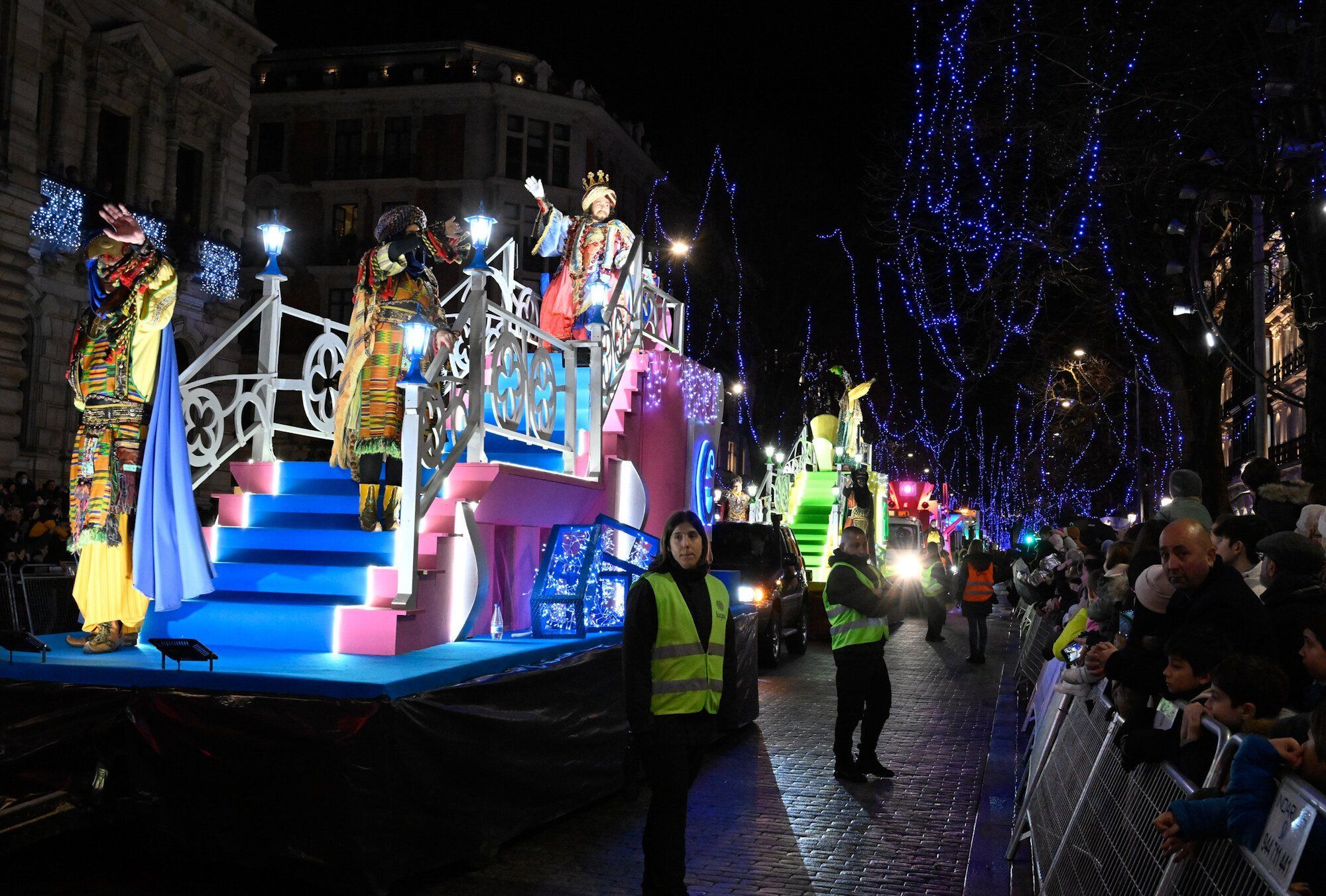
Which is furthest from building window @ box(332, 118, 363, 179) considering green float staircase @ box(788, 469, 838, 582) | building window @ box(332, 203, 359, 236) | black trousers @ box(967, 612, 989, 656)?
black trousers @ box(967, 612, 989, 656)

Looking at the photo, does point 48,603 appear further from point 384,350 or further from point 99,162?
point 99,162

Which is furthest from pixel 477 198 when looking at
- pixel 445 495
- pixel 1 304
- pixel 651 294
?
pixel 445 495

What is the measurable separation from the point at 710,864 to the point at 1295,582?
3.29 meters

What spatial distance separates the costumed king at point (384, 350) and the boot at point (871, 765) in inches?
153

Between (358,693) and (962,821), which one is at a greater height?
(358,693)

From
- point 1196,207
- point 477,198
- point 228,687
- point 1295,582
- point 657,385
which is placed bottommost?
point 228,687

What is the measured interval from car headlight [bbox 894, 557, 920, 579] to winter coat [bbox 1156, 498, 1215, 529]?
20303mm

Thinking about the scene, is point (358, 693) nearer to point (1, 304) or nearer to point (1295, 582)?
point (1295, 582)

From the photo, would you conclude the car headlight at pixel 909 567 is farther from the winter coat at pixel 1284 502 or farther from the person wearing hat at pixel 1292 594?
the person wearing hat at pixel 1292 594

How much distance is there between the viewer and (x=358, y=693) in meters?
5.64

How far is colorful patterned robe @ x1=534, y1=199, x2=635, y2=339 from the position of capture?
12.5 meters

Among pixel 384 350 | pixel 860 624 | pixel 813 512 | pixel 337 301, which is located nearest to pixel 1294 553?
pixel 860 624

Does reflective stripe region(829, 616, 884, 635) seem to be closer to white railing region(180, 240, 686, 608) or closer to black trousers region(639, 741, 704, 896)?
white railing region(180, 240, 686, 608)

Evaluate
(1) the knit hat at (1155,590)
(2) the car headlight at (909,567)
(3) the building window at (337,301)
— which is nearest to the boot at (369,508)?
(1) the knit hat at (1155,590)
